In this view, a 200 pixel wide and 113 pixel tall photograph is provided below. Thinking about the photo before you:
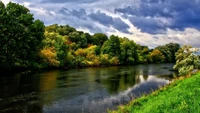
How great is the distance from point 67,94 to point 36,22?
5010 cm

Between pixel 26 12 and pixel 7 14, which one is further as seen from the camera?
pixel 26 12

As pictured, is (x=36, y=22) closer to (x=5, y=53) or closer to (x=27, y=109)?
(x=5, y=53)

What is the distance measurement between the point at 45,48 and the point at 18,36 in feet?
95.3

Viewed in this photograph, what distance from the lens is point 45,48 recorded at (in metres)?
96.8

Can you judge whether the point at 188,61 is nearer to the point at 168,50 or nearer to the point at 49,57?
the point at 49,57

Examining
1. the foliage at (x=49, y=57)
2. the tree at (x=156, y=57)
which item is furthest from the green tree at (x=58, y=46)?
the tree at (x=156, y=57)

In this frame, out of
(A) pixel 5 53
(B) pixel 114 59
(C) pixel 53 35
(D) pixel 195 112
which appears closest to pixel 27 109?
(D) pixel 195 112

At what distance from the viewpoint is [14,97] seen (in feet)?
115

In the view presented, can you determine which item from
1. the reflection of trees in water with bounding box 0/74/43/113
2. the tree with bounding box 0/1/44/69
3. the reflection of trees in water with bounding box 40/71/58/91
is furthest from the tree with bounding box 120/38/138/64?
the reflection of trees in water with bounding box 0/74/43/113

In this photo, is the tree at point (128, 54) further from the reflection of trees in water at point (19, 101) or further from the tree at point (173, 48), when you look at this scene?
the reflection of trees in water at point (19, 101)

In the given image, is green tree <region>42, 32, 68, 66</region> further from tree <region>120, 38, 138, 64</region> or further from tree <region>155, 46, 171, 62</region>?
tree <region>155, 46, 171, 62</region>

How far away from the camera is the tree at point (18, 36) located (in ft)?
207

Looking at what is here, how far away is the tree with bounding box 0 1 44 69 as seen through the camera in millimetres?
63237

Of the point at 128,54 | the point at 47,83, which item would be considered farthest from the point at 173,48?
the point at 47,83
